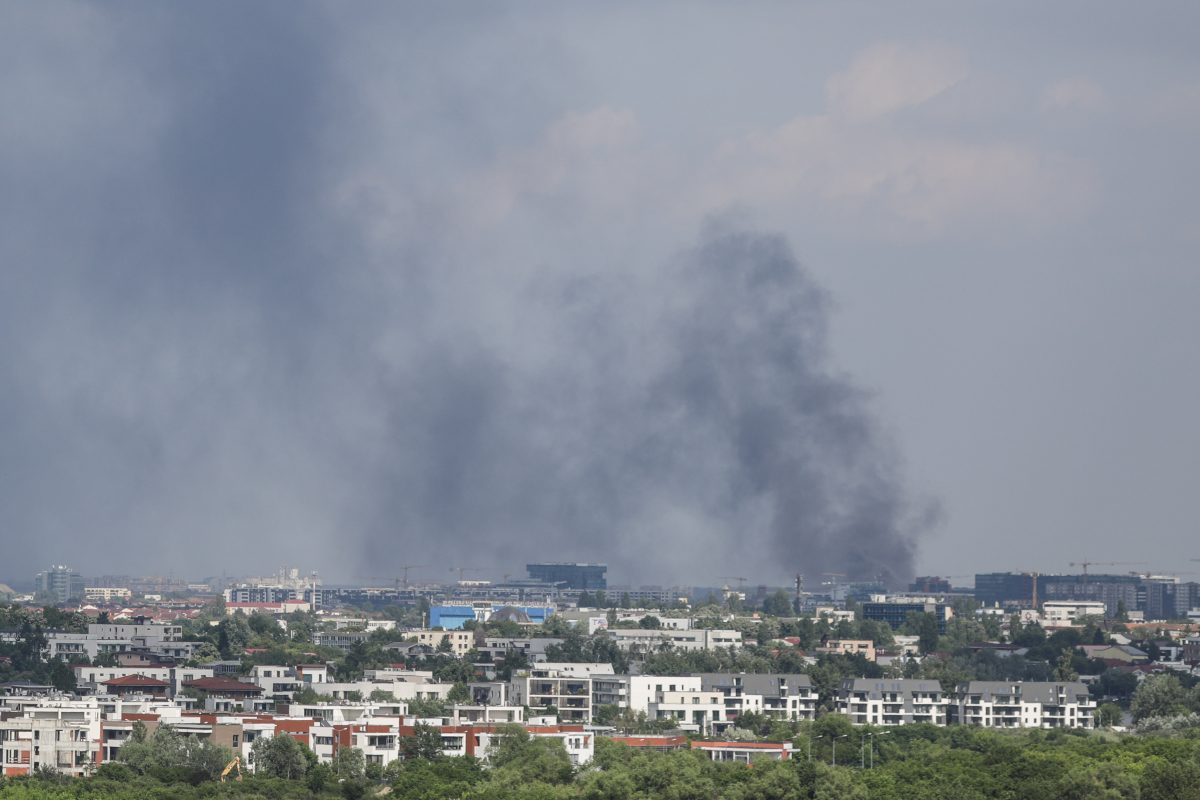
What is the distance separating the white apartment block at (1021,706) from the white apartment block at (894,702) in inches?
39.0

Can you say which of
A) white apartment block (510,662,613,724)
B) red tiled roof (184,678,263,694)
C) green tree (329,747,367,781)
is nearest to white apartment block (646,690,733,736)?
white apartment block (510,662,613,724)

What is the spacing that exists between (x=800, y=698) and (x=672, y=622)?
52346 millimetres

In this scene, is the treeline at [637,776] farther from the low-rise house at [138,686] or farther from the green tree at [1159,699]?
the low-rise house at [138,686]

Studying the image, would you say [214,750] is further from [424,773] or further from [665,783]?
[665,783]

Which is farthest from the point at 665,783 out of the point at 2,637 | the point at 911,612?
the point at 911,612

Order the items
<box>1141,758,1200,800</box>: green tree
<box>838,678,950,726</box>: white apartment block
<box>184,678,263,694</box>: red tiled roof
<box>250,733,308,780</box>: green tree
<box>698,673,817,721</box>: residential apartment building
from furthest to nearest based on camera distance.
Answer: <box>838,678,950,726</box>: white apartment block, <box>698,673,817,721</box>: residential apartment building, <box>184,678,263,694</box>: red tiled roof, <box>250,733,308,780</box>: green tree, <box>1141,758,1200,800</box>: green tree

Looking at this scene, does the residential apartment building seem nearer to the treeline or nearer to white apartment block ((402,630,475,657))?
the treeline

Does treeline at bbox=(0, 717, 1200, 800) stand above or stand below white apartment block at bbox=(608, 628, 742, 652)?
below

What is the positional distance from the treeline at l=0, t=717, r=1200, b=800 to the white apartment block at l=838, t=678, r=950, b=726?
2083 cm

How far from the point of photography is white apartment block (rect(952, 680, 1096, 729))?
88.9m

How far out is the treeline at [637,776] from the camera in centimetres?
5238

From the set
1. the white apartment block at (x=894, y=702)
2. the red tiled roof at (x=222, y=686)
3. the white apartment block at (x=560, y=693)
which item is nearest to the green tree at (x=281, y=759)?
the red tiled roof at (x=222, y=686)

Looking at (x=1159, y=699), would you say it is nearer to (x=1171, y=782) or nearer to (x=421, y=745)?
A: (x=421, y=745)

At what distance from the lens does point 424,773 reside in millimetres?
57062
